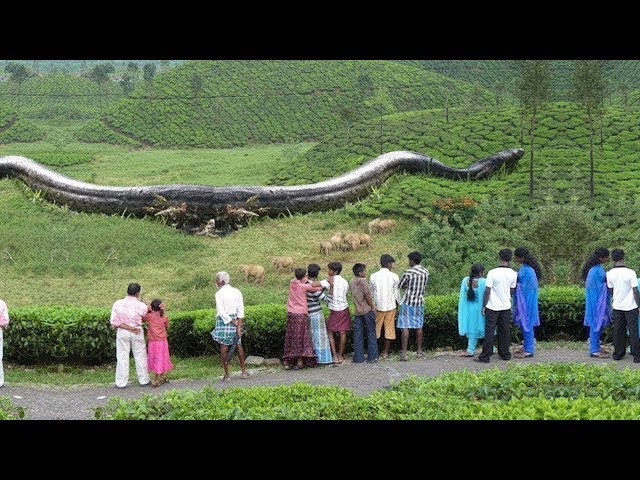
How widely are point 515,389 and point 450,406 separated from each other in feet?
3.18

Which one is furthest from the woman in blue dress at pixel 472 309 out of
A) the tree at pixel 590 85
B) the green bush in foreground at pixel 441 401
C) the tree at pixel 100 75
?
the tree at pixel 100 75

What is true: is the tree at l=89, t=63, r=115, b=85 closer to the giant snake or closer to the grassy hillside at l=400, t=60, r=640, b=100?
→ the grassy hillside at l=400, t=60, r=640, b=100

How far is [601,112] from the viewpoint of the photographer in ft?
81.5

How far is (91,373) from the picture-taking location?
12.6 m

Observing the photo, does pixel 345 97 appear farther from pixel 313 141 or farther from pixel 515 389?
pixel 515 389

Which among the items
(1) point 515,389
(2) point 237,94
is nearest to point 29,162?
(2) point 237,94

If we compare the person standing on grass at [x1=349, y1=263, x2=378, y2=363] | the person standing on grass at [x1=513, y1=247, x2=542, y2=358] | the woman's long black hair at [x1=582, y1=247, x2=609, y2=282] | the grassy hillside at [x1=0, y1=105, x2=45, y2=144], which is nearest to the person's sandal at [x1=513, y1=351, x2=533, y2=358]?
the person standing on grass at [x1=513, y1=247, x2=542, y2=358]

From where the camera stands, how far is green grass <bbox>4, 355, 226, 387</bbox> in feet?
39.7

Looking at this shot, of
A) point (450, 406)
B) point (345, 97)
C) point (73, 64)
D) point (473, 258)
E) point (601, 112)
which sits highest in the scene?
point (73, 64)

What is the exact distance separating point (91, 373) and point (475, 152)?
16.1 metres

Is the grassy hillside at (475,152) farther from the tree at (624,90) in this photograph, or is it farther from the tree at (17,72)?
the tree at (17,72)

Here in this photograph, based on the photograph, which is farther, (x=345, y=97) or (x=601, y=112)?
(x=345, y=97)

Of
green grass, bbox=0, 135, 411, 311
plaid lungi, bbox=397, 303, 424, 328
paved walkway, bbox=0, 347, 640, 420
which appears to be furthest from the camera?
green grass, bbox=0, 135, 411, 311

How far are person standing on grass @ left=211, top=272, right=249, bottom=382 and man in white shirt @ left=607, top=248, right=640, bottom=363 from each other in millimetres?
4362
